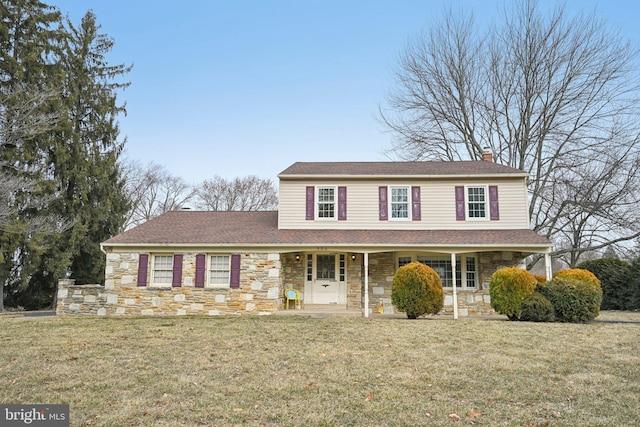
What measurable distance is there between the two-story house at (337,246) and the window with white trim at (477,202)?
0.12 ft

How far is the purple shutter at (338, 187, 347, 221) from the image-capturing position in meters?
16.3

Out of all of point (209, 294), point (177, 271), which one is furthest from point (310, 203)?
point (177, 271)

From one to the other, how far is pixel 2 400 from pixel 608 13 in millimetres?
25900

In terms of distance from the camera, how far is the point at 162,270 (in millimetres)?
15445

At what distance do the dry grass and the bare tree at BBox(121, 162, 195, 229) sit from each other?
1030 inches

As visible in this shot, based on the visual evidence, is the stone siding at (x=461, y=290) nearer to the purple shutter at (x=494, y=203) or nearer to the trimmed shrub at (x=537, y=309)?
the purple shutter at (x=494, y=203)

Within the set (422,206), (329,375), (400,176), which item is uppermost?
(400,176)

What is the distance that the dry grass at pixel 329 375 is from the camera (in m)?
4.70

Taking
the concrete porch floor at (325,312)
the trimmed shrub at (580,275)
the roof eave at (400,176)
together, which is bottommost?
the concrete porch floor at (325,312)

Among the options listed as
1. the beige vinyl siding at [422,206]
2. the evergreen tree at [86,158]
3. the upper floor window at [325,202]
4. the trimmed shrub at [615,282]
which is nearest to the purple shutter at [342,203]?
the upper floor window at [325,202]

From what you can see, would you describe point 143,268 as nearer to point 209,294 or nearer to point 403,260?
point 209,294

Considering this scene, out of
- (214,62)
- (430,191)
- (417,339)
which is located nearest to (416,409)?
(417,339)
